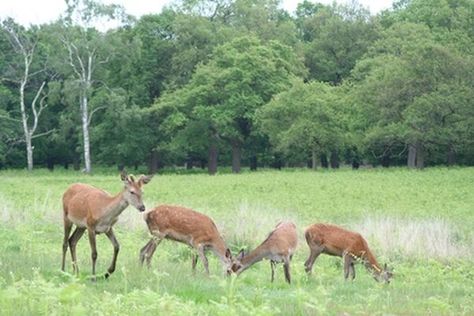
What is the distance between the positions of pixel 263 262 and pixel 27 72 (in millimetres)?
44021

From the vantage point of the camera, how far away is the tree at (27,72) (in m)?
55.1

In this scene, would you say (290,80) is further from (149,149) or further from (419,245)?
(419,245)

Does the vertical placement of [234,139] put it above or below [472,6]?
below

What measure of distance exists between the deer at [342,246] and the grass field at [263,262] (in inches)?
10.5

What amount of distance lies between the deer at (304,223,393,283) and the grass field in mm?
267

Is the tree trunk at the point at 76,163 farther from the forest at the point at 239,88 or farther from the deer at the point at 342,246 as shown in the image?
the deer at the point at 342,246

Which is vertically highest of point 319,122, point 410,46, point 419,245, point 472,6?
point 472,6

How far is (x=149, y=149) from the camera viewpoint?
60.7 meters

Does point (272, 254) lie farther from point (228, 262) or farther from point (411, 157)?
point (411, 157)

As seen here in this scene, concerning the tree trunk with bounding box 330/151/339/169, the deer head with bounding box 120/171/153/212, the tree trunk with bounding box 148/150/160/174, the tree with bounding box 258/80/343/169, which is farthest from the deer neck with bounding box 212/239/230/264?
the tree trunk with bounding box 148/150/160/174

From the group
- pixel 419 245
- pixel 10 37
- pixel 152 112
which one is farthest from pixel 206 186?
pixel 10 37

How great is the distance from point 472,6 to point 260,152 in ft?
61.1

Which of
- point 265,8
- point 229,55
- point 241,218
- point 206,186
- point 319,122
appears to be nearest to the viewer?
point 241,218

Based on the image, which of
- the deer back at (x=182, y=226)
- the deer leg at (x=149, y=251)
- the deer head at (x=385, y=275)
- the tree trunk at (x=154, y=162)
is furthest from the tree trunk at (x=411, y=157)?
the deer leg at (x=149, y=251)
